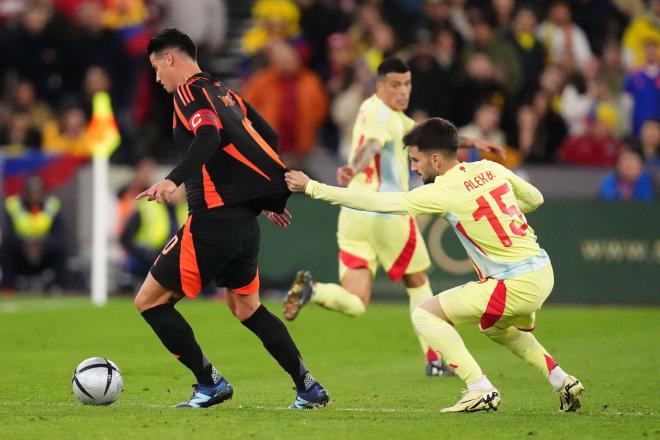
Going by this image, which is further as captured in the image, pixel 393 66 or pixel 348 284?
pixel 348 284

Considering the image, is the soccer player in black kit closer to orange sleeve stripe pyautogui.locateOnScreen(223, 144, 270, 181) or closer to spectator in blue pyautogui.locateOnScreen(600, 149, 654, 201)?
orange sleeve stripe pyautogui.locateOnScreen(223, 144, 270, 181)

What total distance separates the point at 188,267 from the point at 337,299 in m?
3.12

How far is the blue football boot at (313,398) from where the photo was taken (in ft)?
30.0

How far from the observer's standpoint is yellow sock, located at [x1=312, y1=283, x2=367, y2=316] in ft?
38.3

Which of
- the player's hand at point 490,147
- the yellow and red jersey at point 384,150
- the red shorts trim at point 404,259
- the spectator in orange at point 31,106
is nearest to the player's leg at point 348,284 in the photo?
the red shorts trim at point 404,259

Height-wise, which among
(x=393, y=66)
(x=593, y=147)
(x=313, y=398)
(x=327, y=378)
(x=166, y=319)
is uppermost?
(x=393, y=66)

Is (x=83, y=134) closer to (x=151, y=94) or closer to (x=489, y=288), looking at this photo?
(x=151, y=94)

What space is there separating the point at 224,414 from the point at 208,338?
596cm

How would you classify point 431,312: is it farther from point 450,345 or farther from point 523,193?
point 523,193

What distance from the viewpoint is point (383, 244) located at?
39.7ft

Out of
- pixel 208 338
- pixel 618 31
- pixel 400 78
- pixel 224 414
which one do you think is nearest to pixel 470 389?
pixel 224 414

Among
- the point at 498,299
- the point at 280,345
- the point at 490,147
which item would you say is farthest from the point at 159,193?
the point at 490,147

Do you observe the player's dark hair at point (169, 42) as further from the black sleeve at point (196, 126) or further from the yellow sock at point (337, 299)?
the yellow sock at point (337, 299)

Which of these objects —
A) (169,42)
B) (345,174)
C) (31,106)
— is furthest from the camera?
→ (31,106)
